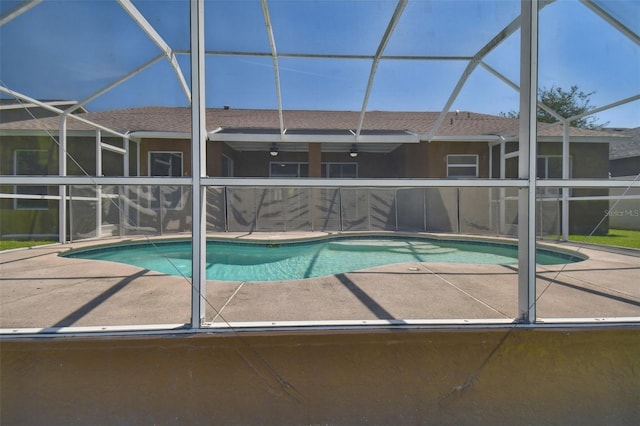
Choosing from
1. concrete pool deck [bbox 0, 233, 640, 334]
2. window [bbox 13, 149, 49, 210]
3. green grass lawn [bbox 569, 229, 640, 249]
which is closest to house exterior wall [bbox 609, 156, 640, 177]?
green grass lawn [bbox 569, 229, 640, 249]

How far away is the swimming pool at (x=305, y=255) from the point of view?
18.8 ft

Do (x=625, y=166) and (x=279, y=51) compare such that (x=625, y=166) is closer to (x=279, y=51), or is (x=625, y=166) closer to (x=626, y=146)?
(x=626, y=146)

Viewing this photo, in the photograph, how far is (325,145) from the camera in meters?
10.8

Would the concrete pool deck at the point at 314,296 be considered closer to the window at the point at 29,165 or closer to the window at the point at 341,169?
the window at the point at 29,165

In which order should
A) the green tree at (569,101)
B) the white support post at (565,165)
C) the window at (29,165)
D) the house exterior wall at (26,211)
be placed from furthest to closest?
the window at (29,165)
the house exterior wall at (26,211)
the white support post at (565,165)
the green tree at (569,101)

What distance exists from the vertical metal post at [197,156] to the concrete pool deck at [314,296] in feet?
0.90

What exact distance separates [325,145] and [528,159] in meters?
9.04

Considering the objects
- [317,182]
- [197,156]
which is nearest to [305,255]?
[317,182]

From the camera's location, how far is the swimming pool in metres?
5.73

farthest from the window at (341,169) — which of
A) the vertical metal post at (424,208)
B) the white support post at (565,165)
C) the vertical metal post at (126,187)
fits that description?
the white support post at (565,165)

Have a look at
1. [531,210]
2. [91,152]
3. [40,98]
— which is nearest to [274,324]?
[531,210]

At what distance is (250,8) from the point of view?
4359 millimetres

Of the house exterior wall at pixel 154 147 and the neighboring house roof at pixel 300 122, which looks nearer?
the neighboring house roof at pixel 300 122

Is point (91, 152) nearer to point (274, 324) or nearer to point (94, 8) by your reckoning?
point (94, 8)
